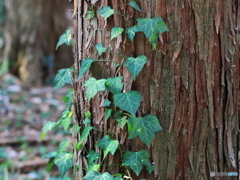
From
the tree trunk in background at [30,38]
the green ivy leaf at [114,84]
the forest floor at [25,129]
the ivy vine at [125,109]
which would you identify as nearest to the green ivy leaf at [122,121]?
the ivy vine at [125,109]

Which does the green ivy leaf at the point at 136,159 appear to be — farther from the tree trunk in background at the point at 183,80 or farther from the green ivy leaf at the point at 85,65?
the green ivy leaf at the point at 85,65

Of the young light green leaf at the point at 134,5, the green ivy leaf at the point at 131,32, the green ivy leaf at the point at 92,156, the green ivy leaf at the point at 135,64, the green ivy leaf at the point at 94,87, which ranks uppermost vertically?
the young light green leaf at the point at 134,5

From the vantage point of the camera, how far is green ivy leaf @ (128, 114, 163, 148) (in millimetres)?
1204

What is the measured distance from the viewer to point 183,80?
1.31 metres

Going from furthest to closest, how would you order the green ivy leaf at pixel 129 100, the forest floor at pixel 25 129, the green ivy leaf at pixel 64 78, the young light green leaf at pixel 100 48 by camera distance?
the forest floor at pixel 25 129
the green ivy leaf at pixel 64 78
the young light green leaf at pixel 100 48
the green ivy leaf at pixel 129 100

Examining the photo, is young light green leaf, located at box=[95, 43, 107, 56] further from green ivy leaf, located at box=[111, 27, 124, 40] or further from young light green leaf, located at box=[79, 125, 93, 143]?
young light green leaf, located at box=[79, 125, 93, 143]

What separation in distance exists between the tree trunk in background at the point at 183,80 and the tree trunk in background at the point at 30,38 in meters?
4.58

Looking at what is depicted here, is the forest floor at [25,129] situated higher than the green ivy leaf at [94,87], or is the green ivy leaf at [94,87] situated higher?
the green ivy leaf at [94,87]

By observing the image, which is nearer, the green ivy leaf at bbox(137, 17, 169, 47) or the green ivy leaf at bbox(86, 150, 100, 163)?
the green ivy leaf at bbox(137, 17, 169, 47)

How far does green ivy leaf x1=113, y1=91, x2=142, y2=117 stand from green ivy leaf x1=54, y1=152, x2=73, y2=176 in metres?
0.48

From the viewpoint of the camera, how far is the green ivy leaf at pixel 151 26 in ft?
3.95

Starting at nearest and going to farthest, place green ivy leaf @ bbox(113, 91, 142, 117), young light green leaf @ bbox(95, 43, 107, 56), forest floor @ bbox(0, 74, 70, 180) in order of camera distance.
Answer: green ivy leaf @ bbox(113, 91, 142, 117) < young light green leaf @ bbox(95, 43, 107, 56) < forest floor @ bbox(0, 74, 70, 180)

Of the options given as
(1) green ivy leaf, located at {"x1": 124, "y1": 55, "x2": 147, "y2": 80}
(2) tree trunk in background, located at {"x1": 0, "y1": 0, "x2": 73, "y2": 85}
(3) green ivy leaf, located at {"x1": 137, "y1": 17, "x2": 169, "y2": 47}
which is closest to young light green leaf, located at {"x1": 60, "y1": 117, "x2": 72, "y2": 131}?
(1) green ivy leaf, located at {"x1": 124, "y1": 55, "x2": 147, "y2": 80}

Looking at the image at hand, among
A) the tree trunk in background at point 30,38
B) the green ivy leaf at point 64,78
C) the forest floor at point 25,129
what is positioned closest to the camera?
the green ivy leaf at point 64,78
